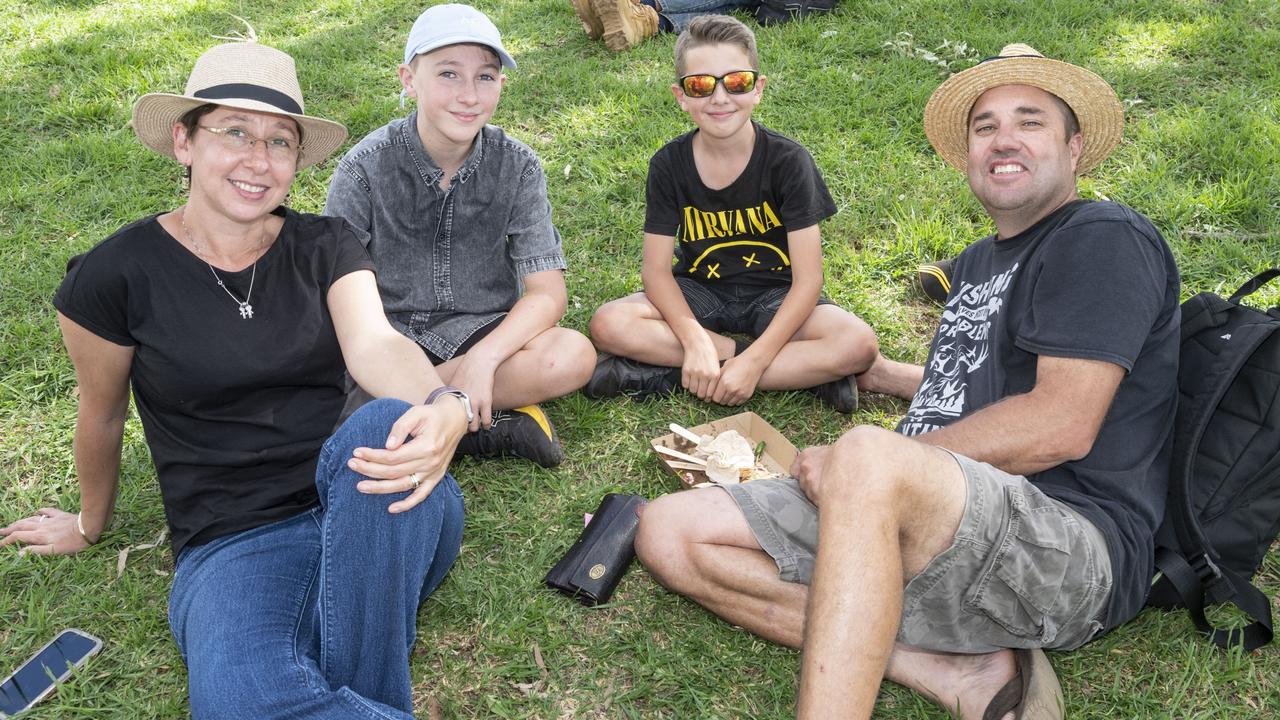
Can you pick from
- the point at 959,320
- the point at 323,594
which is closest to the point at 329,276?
the point at 323,594

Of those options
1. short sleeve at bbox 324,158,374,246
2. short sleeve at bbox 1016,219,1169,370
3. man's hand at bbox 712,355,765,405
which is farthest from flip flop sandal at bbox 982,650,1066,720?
short sleeve at bbox 324,158,374,246

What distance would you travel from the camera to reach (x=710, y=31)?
3895 mm

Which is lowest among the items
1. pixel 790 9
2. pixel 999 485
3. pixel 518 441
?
pixel 518 441

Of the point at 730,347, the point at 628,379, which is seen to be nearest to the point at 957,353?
the point at 730,347

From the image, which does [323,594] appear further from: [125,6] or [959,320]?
[125,6]

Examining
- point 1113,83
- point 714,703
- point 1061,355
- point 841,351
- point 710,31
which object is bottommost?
point 714,703

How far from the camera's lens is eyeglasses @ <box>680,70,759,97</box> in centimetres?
381

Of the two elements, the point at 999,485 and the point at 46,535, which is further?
the point at 46,535

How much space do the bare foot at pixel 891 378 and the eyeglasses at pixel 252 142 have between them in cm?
256

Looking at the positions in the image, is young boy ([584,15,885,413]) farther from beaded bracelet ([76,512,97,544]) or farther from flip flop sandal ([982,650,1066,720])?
beaded bracelet ([76,512,97,544])

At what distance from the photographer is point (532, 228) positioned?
12.6ft

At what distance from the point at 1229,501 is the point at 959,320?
3.07 feet

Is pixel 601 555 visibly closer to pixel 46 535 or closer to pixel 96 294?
pixel 96 294

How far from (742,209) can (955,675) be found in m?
2.18
